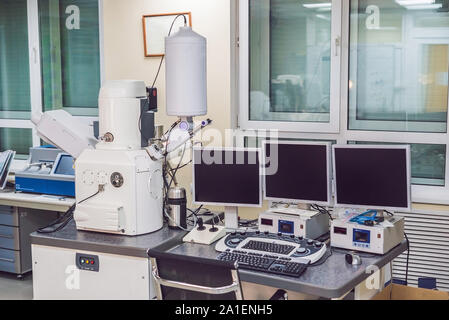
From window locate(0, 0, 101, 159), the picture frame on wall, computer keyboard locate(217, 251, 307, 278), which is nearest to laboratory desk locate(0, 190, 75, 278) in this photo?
window locate(0, 0, 101, 159)

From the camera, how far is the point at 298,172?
2.77 m

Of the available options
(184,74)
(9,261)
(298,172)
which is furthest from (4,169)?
(298,172)

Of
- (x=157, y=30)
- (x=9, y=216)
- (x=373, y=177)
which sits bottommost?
(x=9, y=216)

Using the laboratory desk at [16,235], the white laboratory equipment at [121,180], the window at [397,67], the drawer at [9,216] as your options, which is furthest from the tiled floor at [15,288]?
the window at [397,67]

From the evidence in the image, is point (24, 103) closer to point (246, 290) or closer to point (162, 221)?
point (162, 221)

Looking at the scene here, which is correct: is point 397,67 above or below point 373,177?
above

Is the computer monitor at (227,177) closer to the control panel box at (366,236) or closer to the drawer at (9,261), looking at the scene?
the control panel box at (366,236)

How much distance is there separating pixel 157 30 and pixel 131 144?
4.89 feet

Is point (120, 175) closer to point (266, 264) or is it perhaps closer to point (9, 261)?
point (266, 264)

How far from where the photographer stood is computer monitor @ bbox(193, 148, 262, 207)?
2791 mm

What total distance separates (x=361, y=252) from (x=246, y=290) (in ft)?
1.93

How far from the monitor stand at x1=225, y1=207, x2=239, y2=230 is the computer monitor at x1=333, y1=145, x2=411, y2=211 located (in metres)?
0.52
